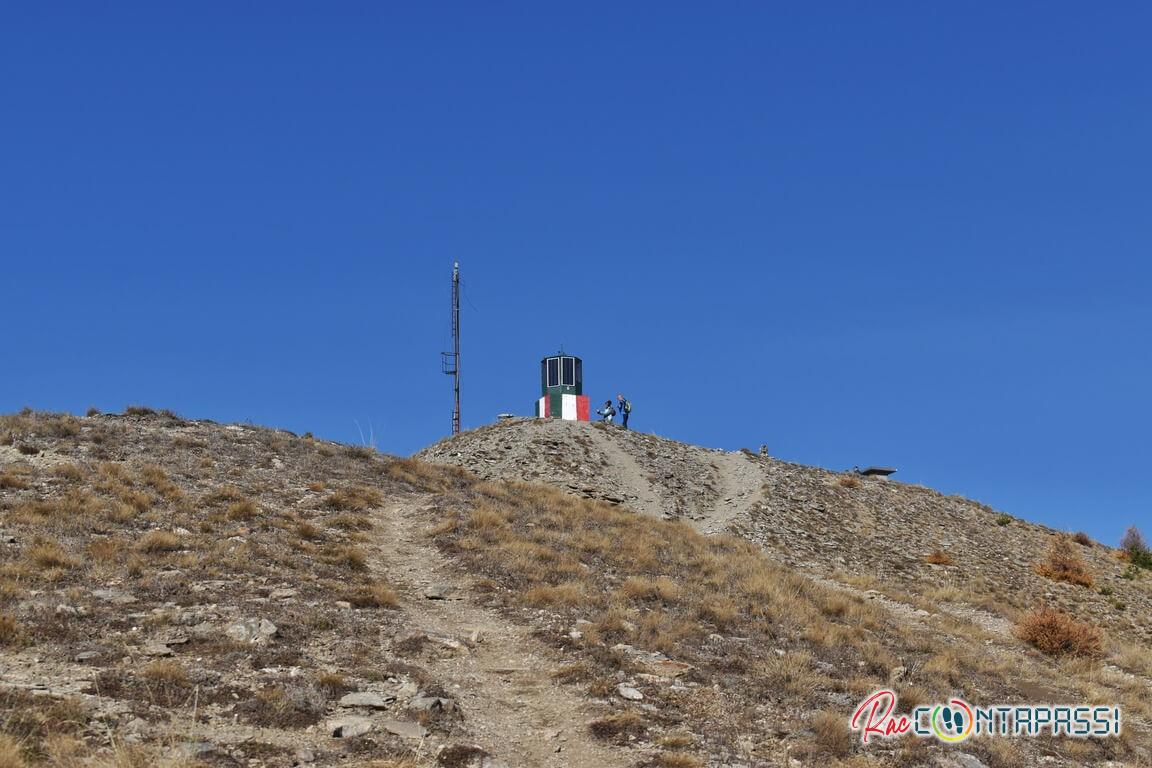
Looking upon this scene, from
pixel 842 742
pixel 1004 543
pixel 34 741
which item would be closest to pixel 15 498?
pixel 34 741

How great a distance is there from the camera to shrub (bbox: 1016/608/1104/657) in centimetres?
2598

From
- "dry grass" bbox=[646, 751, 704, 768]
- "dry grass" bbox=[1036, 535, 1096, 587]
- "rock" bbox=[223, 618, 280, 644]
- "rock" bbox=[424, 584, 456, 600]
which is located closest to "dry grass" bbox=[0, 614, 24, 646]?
"rock" bbox=[223, 618, 280, 644]

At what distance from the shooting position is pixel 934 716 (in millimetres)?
16500

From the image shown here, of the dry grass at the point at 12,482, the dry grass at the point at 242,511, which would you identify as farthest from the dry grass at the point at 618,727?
the dry grass at the point at 12,482

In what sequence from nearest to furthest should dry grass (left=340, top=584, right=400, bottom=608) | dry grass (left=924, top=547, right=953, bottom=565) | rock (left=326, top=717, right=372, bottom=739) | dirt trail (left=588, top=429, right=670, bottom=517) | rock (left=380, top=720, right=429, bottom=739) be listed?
rock (left=326, top=717, right=372, bottom=739) → rock (left=380, top=720, right=429, bottom=739) → dry grass (left=340, top=584, right=400, bottom=608) → dry grass (left=924, top=547, right=953, bottom=565) → dirt trail (left=588, top=429, right=670, bottom=517)

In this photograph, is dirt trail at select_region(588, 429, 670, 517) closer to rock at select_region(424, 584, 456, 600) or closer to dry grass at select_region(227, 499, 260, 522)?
dry grass at select_region(227, 499, 260, 522)

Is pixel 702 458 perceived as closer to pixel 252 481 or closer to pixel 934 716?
pixel 252 481

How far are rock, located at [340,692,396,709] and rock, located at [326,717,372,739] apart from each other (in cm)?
63

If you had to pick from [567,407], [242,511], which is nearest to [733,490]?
[567,407]

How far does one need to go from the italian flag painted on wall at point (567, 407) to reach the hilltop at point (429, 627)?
18431 mm

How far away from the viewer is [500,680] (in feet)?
51.1

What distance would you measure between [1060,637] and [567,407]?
33683mm

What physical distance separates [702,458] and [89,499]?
113 ft

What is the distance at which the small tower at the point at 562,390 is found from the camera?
56.3 meters
